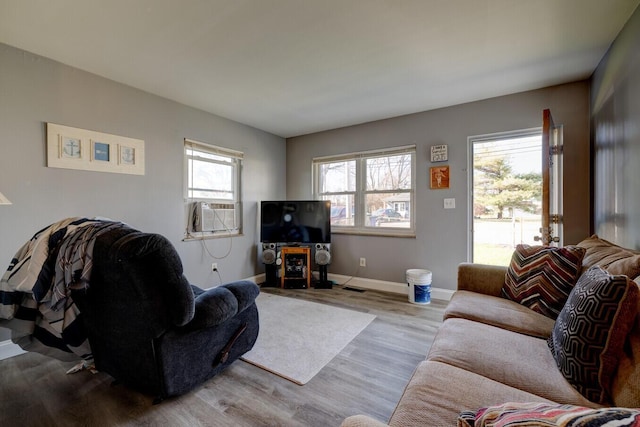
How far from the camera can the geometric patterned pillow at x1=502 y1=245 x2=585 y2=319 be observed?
169 centimetres

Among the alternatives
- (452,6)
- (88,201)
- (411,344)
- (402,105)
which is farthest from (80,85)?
(411,344)

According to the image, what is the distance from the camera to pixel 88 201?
2535mm

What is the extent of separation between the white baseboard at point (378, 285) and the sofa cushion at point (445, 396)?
2.50 metres

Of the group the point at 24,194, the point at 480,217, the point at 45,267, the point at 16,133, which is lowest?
the point at 45,267

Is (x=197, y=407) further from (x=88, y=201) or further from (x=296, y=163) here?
(x=296, y=163)

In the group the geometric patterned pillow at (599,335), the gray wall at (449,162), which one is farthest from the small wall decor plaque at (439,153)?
the geometric patterned pillow at (599,335)

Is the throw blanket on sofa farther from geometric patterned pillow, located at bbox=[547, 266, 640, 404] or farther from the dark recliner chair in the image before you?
geometric patterned pillow, located at bbox=[547, 266, 640, 404]

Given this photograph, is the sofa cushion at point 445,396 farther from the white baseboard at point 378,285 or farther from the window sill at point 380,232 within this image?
the window sill at point 380,232

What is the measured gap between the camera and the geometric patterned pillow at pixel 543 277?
5.56 ft

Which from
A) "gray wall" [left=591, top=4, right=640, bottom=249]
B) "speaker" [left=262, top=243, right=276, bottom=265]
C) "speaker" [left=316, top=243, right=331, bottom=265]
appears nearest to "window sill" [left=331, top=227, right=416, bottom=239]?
"speaker" [left=316, top=243, right=331, bottom=265]

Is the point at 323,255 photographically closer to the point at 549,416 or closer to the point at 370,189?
the point at 370,189

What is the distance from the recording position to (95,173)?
2.59 metres

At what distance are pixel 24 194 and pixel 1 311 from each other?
3.57ft

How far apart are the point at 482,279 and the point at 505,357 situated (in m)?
1.03
